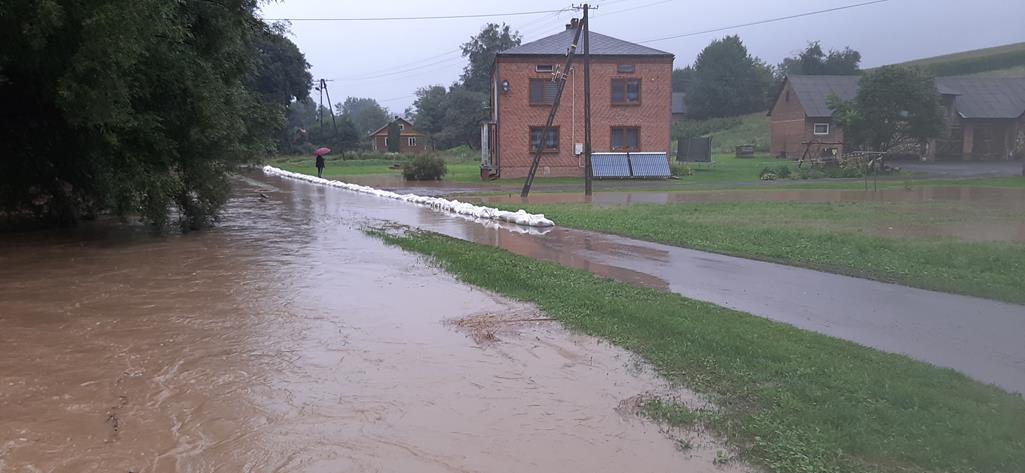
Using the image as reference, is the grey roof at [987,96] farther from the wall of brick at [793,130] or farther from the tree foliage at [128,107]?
the tree foliage at [128,107]

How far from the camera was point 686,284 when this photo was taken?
10.8m

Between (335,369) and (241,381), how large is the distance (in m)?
0.80

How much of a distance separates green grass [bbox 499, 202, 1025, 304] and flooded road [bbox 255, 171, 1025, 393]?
0.60m

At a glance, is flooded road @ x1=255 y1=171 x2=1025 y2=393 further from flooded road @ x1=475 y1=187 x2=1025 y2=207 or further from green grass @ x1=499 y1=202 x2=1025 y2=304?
flooded road @ x1=475 y1=187 x2=1025 y2=207

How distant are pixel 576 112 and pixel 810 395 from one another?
3714 centimetres

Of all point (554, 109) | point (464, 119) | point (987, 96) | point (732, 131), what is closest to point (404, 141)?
point (464, 119)

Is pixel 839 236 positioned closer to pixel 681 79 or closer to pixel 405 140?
pixel 405 140

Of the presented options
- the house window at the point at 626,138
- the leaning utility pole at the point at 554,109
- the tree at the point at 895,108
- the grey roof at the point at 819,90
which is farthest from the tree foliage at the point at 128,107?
the grey roof at the point at 819,90

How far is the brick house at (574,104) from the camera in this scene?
4116cm

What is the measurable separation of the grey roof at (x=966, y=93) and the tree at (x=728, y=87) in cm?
→ 3452

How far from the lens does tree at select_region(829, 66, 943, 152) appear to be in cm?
4253

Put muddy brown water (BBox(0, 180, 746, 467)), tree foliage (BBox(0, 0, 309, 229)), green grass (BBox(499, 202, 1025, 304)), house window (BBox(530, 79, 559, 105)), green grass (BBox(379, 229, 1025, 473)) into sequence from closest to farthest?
green grass (BBox(379, 229, 1025, 473))
muddy brown water (BBox(0, 180, 746, 467))
green grass (BBox(499, 202, 1025, 304))
tree foliage (BBox(0, 0, 309, 229))
house window (BBox(530, 79, 559, 105))

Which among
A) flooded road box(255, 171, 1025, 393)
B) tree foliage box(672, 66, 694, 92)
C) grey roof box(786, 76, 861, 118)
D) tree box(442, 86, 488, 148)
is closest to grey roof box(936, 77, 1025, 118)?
grey roof box(786, 76, 861, 118)

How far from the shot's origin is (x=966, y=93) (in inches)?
2317
